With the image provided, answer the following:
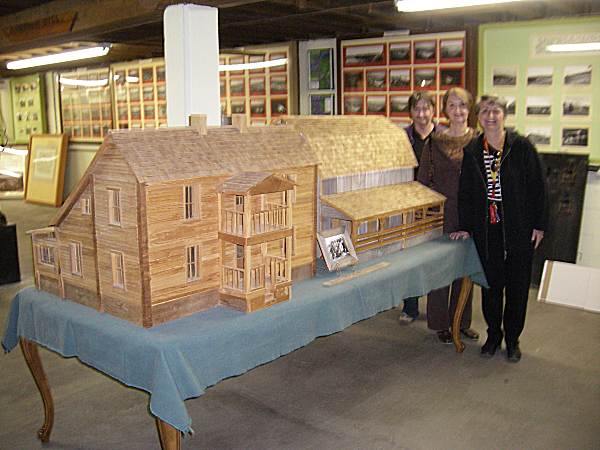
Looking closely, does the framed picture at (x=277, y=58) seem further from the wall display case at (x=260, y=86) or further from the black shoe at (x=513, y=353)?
the black shoe at (x=513, y=353)

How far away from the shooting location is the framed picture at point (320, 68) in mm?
8086

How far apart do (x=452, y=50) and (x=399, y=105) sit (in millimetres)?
929

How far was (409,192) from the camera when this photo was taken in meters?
4.26

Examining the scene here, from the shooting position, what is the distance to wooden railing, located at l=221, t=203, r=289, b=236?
2.86 m

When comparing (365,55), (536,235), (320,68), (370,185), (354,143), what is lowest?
(536,235)

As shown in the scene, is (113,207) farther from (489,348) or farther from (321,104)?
(321,104)

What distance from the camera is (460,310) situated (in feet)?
14.9

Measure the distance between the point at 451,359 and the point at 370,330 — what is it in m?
0.82

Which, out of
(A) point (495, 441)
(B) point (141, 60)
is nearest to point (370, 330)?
(A) point (495, 441)

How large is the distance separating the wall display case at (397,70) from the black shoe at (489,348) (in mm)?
3314

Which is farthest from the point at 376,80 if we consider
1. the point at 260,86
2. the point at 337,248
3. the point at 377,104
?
the point at 337,248

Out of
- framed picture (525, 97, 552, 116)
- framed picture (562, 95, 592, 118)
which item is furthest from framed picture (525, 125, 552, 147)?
framed picture (562, 95, 592, 118)

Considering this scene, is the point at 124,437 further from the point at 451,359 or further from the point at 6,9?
the point at 6,9

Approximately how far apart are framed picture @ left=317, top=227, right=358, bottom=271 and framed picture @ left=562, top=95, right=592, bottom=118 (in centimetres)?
364
